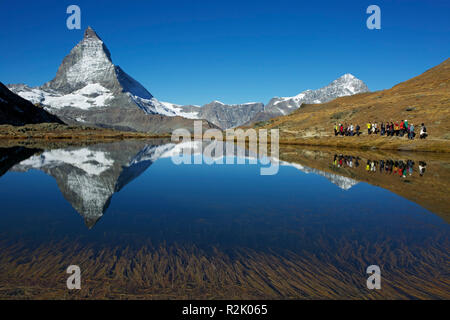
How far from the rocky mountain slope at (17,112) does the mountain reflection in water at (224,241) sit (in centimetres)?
16425

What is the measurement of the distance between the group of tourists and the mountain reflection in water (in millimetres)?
41606

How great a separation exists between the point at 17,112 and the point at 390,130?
182016mm

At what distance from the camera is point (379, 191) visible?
17672 mm

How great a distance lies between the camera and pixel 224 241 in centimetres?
952

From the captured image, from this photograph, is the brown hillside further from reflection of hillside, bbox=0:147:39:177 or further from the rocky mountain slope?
the rocky mountain slope

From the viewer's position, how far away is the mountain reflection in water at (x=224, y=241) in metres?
6.76

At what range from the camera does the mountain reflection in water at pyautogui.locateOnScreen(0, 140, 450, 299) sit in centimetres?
676

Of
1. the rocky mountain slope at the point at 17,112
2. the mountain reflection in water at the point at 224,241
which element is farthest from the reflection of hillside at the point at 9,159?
the rocky mountain slope at the point at 17,112

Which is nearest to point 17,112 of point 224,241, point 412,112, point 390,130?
point 390,130

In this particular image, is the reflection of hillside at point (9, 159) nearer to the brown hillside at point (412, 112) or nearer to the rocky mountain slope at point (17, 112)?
the brown hillside at point (412, 112)

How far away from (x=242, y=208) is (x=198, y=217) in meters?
2.50
